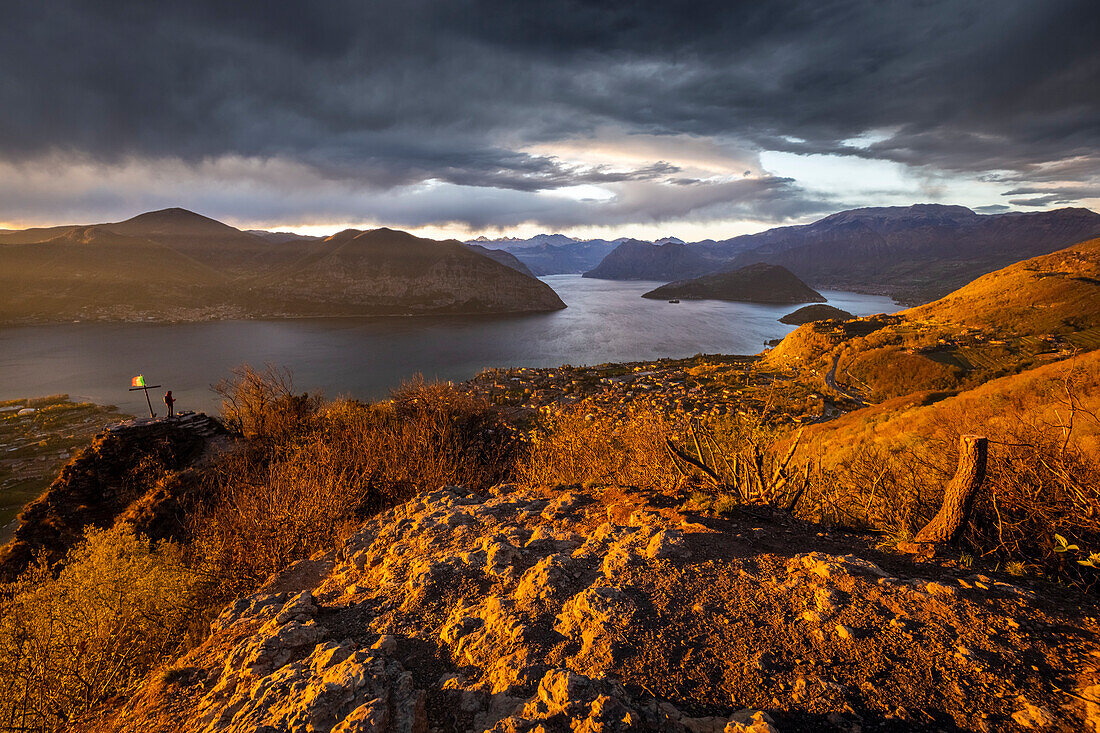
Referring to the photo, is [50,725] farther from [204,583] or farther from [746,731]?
[746,731]

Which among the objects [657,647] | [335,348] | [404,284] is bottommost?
[335,348]

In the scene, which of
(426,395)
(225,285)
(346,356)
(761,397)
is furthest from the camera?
(225,285)

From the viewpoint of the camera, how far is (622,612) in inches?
137

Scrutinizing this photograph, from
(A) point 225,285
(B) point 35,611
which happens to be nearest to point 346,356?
(B) point 35,611

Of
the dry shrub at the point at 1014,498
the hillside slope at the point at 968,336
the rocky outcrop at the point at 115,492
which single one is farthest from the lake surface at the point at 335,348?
the dry shrub at the point at 1014,498

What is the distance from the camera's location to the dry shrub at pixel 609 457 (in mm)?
7647

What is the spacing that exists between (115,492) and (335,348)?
76892 mm

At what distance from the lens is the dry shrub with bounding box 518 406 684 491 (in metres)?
7.65

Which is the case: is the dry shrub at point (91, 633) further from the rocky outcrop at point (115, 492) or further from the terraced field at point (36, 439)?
the terraced field at point (36, 439)

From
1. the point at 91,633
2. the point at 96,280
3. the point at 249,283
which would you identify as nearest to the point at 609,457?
the point at 91,633

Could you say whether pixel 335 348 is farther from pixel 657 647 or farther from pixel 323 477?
pixel 657 647

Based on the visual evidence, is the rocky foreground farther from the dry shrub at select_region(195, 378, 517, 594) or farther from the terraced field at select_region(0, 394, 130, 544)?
the terraced field at select_region(0, 394, 130, 544)

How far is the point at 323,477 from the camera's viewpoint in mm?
9672

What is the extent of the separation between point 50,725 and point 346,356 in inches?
3060
